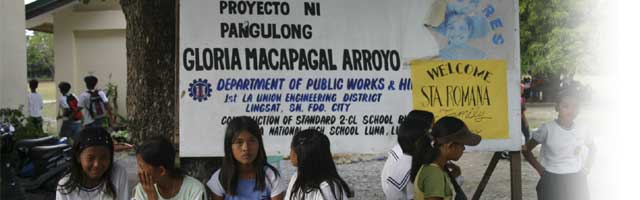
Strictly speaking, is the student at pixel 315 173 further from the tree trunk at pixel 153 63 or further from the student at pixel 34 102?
the student at pixel 34 102

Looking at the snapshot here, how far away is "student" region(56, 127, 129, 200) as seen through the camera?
331 centimetres

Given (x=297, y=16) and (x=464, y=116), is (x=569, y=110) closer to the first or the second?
(x=464, y=116)

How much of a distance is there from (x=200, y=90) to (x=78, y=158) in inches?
45.4

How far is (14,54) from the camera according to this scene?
1132cm

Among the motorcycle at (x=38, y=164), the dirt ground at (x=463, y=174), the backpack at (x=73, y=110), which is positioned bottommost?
the dirt ground at (x=463, y=174)

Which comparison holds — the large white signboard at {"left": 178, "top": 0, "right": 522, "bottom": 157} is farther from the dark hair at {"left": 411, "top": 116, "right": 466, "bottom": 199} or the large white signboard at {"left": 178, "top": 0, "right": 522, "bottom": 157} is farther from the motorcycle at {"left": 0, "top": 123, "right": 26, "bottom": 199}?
the motorcycle at {"left": 0, "top": 123, "right": 26, "bottom": 199}

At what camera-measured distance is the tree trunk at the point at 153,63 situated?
15.1 ft

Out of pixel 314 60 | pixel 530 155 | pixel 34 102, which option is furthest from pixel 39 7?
pixel 530 155

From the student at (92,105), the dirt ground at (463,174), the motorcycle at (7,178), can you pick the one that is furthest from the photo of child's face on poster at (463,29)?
the student at (92,105)

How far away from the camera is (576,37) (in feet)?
56.3

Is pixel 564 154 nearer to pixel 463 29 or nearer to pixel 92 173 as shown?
pixel 463 29

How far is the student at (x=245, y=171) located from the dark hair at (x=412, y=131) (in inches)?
32.5

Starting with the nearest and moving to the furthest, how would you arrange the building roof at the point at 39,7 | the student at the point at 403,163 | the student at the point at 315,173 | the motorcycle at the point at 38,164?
the student at the point at 315,173
the student at the point at 403,163
the motorcycle at the point at 38,164
the building roof at the point at 39,7

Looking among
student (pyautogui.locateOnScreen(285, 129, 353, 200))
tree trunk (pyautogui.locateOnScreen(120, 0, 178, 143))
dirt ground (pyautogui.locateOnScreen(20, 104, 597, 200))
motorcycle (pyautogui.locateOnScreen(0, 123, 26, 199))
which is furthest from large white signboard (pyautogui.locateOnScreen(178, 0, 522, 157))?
motorcycle (pyautogui.locateOnScreen(0, 123, 26, 199))
